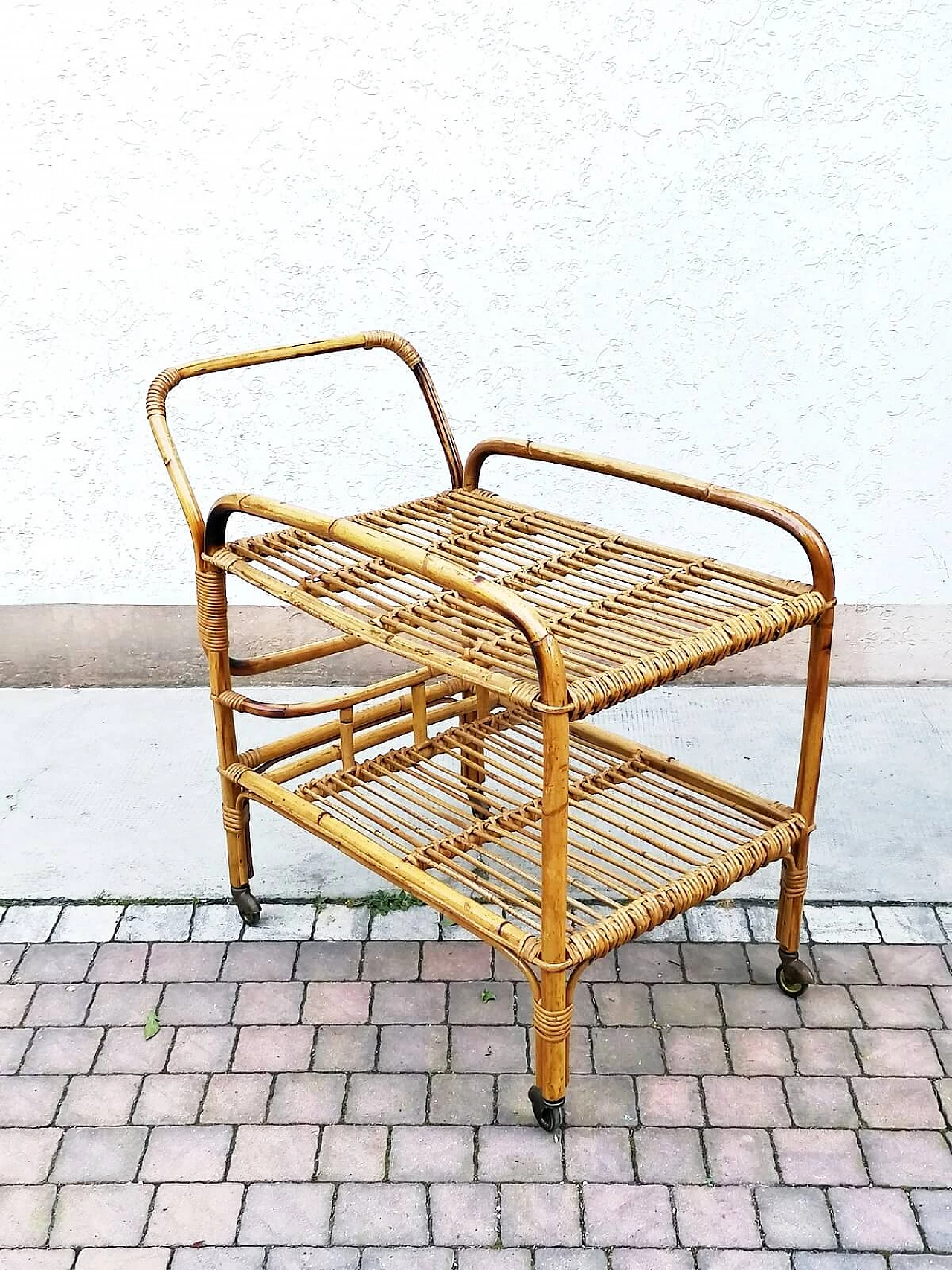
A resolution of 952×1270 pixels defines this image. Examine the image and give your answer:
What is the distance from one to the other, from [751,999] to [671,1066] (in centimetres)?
24

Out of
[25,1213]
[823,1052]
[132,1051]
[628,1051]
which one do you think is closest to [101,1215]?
[25,1213]

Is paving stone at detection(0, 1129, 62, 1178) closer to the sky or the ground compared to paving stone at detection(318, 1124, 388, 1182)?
closer to the ground

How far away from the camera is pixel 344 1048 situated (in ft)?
7.68

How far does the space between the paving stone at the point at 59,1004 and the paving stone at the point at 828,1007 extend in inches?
53.0

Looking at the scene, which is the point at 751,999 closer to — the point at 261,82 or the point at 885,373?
the point at 885,373

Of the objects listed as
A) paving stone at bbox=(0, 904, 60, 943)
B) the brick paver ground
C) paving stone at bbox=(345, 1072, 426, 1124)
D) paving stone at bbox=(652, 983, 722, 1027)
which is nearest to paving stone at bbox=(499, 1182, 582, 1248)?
the brick paver ground

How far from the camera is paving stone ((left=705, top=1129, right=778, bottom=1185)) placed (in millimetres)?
2057

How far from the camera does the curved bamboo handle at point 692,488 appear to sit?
6.99 ft

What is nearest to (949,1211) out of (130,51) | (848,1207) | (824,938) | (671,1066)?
(848,1207)

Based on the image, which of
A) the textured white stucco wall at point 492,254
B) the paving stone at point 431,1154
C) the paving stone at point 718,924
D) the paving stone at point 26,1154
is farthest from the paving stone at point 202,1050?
the textured white stucco wall at point 492,254

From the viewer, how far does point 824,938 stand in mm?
2600

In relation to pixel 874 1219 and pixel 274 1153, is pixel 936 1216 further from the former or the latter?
pixel 274 1153

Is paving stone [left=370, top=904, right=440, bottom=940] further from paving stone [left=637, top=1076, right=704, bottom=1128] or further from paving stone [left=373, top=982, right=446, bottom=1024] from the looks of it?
paving stone [left=637, top=1076, right=704, bottom=1128]

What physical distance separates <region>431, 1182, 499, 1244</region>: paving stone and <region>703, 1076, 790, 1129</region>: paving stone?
1.34ft
